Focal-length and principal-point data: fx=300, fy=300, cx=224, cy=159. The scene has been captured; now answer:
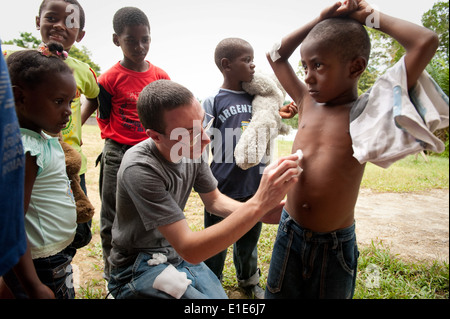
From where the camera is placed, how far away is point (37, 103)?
1263mm

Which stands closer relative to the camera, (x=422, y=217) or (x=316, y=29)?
(x=316, y=29)

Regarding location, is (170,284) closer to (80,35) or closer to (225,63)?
(225,63)

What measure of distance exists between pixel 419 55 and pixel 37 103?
157 cm

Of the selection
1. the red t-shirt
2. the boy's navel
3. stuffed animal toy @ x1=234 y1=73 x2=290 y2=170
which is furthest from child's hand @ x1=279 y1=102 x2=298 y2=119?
the red t-shirt

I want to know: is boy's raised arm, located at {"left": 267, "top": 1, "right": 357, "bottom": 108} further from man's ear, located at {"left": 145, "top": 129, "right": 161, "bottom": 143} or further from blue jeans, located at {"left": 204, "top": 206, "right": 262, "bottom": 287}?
blue jeans, located at {"left": 204, "top": 206, "right": 262, "bottom": 287}

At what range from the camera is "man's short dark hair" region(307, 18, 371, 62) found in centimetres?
133

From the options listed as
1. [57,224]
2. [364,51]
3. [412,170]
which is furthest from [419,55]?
[412,170]

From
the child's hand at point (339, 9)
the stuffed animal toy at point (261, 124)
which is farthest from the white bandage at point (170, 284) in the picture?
the child's hand at point (339, 9)

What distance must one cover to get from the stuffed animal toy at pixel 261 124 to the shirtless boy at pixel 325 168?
63 cm

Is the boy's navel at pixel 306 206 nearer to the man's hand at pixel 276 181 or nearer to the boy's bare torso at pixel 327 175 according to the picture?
the boy's bare torso at pixel 327 175

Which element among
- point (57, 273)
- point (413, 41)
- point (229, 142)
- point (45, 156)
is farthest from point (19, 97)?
point (413, 41)

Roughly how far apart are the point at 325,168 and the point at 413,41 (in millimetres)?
631

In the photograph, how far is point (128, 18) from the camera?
100 inches

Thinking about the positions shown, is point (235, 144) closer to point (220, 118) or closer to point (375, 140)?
point (220, 118)
